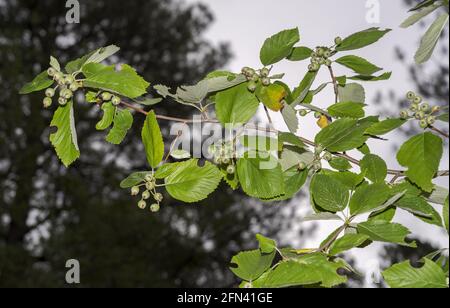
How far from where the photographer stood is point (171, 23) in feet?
27.2

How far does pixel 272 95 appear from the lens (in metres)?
0.71

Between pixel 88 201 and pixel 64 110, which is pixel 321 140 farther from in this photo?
pixel 88 201

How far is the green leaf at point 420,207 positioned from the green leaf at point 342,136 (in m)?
0.09

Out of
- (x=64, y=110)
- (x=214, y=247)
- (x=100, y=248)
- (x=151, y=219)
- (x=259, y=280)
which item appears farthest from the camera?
(x=214, y=247)

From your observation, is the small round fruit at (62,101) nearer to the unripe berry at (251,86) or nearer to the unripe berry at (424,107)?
the unripe berry at (251,86)

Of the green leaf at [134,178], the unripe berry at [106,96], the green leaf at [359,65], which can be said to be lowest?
the green leaf at [134,178]

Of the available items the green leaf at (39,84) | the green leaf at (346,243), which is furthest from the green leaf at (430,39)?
the green leaf at (39,84)

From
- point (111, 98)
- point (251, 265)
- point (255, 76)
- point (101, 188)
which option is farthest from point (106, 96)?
point (101, 188)

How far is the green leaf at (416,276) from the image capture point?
0.55 m

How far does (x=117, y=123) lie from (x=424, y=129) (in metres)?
0.42

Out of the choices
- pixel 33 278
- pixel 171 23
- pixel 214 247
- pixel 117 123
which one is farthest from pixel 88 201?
pixel 117 123

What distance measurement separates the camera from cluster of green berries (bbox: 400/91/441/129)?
64 centimetres

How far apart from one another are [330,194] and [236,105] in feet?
0.54

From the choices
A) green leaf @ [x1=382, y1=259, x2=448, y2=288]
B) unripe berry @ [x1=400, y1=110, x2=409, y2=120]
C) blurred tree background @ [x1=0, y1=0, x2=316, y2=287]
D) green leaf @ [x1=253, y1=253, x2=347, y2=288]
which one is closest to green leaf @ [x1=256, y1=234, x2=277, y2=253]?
green leaf @ [x1=253, y1=253, x2=347, y2=288]
